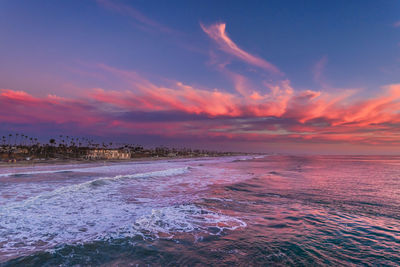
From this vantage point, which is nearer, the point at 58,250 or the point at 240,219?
the point at 58,250

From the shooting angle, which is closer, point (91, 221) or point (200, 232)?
point (200, 232)

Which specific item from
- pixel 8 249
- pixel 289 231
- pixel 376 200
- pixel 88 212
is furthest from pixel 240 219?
pixel 376 200

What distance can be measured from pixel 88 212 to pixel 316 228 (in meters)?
10.5

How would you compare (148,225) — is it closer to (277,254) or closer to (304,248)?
(277,254)

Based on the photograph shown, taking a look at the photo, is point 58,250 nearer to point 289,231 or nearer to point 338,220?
point 289,231

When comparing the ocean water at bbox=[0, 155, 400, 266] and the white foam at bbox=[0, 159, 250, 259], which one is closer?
the ocean water at bbox=[0, 155, 400, 266]

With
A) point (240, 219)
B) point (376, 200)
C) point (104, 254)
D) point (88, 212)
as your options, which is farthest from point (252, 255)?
point (376, 200)

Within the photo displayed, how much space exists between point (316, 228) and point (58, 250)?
9.09 m

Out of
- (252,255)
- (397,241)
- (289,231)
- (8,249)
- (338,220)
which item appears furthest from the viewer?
(338,220)

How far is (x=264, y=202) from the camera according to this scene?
13.3 metres

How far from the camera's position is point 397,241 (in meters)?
7.33

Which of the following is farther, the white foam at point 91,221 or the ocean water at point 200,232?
the white foam at point 91,221

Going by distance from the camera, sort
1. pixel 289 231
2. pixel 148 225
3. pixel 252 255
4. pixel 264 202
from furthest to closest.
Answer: pixel 264 202
pixel 148 225
pixel 289 231
pixel 252 255

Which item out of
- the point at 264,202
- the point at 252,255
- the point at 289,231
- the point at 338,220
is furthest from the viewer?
the point at 264,202
